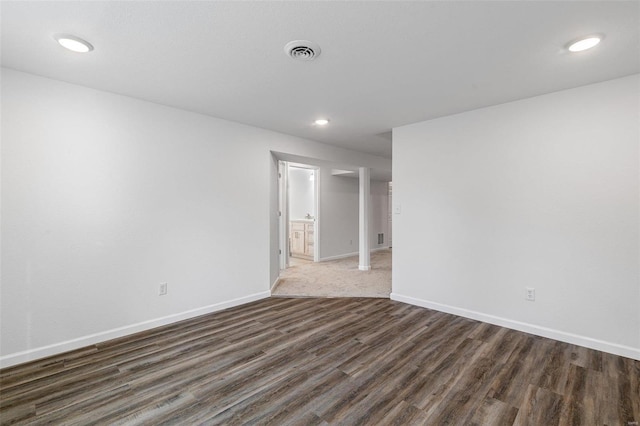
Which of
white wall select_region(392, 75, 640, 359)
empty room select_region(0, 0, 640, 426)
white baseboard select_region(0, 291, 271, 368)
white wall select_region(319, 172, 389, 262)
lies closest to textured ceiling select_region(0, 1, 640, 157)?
empty room select_region(0, 0, 640, 426)

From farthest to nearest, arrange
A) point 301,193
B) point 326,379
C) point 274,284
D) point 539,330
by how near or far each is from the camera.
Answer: point 301,193, point 274,284, point 539,330, point 326,379

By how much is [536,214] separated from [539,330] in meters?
1.16

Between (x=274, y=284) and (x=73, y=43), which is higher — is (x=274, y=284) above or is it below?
below

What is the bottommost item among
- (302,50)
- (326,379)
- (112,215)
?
(326,379)

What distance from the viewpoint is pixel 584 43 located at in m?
1.90

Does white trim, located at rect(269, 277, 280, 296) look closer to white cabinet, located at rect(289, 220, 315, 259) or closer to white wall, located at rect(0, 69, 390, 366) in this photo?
white wall, located at rect(0, 69, 390, 366)

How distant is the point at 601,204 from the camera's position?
248 centimetres

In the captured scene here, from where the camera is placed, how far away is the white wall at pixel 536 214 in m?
2.41

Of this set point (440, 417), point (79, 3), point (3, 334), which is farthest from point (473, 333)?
point (3, 334)

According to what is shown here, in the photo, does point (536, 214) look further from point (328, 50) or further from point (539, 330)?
point (328, 50)

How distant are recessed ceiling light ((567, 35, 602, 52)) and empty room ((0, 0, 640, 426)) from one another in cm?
1

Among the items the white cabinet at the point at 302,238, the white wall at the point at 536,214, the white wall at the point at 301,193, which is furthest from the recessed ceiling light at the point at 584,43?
the white wall at the point at 301,193

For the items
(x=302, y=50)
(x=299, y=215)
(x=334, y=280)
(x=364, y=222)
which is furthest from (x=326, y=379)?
(x=299, y=215)

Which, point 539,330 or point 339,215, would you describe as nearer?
point 539,330
